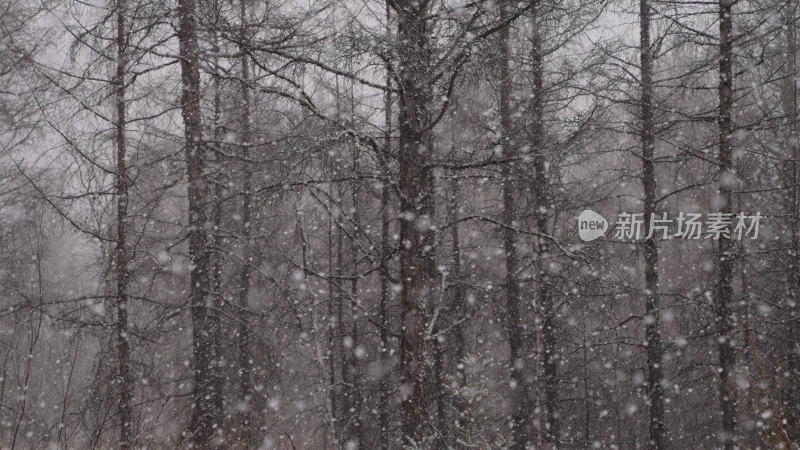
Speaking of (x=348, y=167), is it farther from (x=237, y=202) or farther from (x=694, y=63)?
(x=237, y=202)

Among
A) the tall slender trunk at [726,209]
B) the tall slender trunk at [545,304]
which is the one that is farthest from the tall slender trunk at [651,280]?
the tall slender trunk at [545,304]

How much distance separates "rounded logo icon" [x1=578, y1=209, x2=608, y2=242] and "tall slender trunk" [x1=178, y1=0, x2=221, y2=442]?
7042 millimetres

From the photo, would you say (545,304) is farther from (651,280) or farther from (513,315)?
(651,280)

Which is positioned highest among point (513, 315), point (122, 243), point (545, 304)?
point (122, 243)

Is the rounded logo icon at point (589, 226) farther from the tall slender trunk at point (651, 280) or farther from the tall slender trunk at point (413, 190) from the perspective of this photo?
the tall slender trunk at point (413, 190)

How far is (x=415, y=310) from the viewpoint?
5562 millimetres

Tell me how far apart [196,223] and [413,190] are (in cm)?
433

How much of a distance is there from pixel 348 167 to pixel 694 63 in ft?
19.6

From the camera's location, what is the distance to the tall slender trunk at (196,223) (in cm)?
851

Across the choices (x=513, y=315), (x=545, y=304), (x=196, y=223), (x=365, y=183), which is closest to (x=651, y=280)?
(x=545, y=304)

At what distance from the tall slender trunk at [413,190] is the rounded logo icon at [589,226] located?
656 centimetres

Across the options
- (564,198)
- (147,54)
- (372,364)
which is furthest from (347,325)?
(147,54)

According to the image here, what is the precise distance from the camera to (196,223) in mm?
8664

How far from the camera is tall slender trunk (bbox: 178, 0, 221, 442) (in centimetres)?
851
